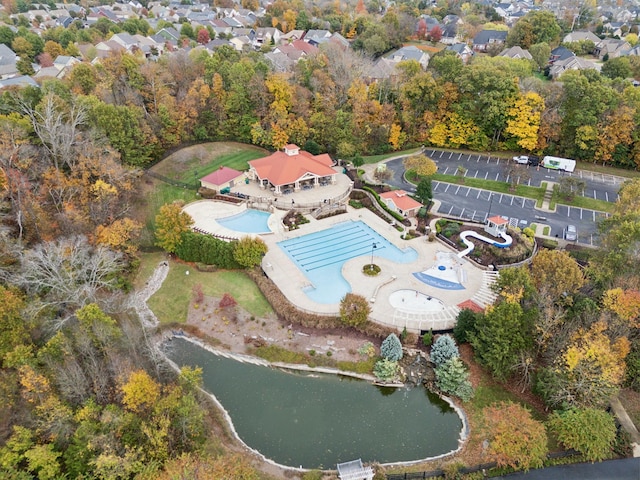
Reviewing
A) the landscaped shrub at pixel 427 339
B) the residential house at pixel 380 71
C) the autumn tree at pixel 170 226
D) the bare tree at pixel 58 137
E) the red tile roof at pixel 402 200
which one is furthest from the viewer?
the residential house at pixel 380 71

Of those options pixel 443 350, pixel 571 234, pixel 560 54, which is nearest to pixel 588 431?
pixel 443 350

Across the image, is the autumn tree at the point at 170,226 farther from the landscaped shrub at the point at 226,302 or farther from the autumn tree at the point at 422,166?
the autumn tree at the point at 422,166

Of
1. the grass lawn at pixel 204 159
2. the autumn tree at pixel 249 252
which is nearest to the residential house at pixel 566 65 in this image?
the grass lawn at pixel 204 159

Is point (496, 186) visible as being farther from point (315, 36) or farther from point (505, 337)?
point (315, 36)

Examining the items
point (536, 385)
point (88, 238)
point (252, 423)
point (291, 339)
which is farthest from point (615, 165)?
point (88, 238)

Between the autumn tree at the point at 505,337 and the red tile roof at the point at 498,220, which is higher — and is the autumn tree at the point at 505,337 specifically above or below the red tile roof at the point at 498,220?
above

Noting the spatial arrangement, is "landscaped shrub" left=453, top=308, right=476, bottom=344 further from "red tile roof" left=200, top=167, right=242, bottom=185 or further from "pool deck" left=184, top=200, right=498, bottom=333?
"red tile roof" left=200, top=167, right=242, bottom=185

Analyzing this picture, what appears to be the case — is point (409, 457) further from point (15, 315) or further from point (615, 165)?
point (615, 165)
